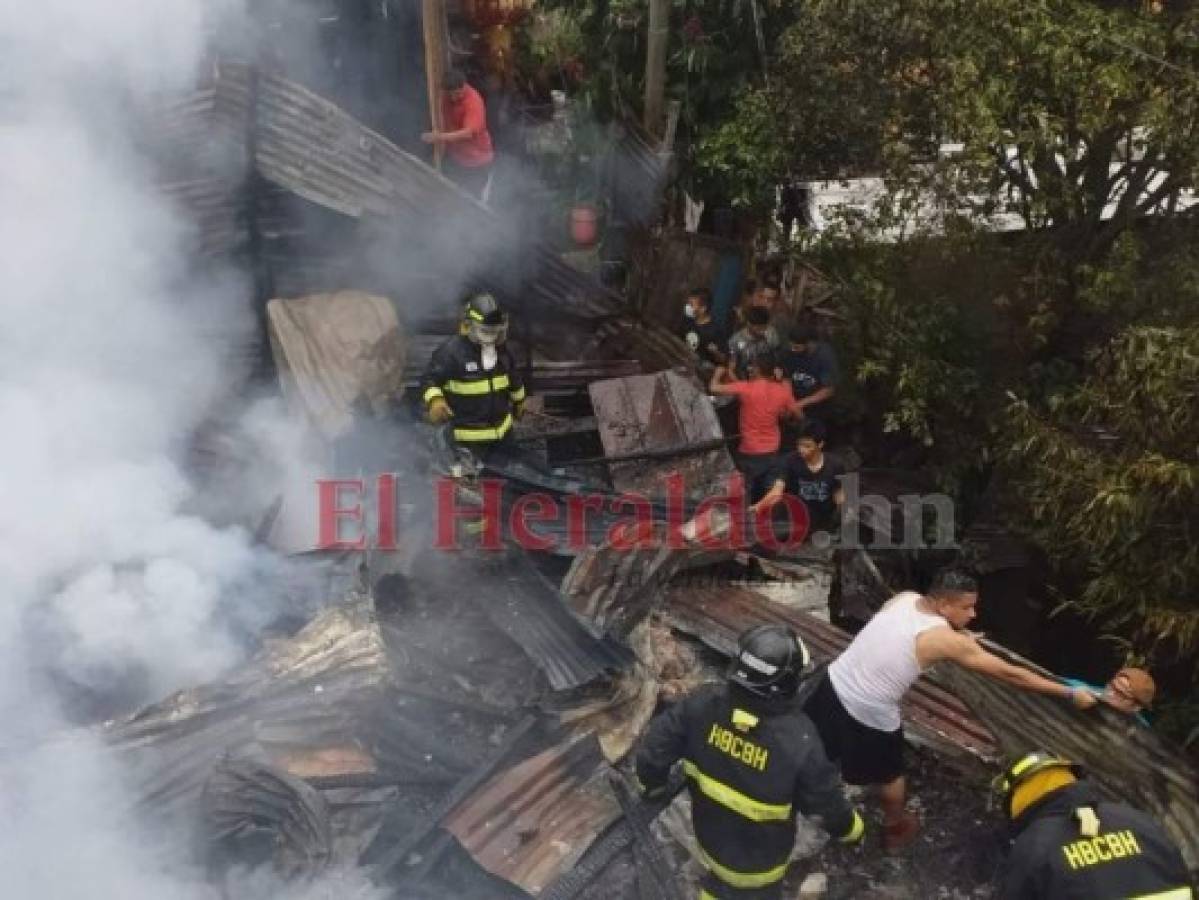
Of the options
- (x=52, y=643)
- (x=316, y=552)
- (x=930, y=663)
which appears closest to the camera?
(x=930, y=663)

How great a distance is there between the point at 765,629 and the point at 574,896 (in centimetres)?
153

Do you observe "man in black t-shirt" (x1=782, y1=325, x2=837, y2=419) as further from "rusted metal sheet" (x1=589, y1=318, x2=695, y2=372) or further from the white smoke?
the white smoke

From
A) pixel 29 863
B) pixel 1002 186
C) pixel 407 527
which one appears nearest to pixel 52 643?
pixel 29 863

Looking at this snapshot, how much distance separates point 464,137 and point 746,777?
6.71 metres

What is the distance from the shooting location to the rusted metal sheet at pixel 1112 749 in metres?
3.95

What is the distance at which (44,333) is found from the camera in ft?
21.2

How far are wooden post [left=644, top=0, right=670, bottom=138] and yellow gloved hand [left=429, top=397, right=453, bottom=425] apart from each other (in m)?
3.55

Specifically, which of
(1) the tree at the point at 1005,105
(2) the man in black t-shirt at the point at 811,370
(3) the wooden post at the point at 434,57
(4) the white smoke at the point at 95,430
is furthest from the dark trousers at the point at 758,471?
(3) the wooden post at the point at 434,57

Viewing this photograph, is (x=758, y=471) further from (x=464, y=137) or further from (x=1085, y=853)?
(x=1085, y=853)

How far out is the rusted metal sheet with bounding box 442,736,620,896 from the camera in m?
4.39

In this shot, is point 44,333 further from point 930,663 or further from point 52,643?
point 930,663

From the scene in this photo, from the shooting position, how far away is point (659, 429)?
7277 mm

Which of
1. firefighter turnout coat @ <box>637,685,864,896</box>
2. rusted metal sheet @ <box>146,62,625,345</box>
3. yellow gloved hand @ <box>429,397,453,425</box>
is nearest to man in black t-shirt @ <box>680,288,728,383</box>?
rusted metal sheet @ <box>146,62,625,345</box>

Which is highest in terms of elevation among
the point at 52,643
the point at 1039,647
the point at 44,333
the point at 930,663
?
the point at 44,333
